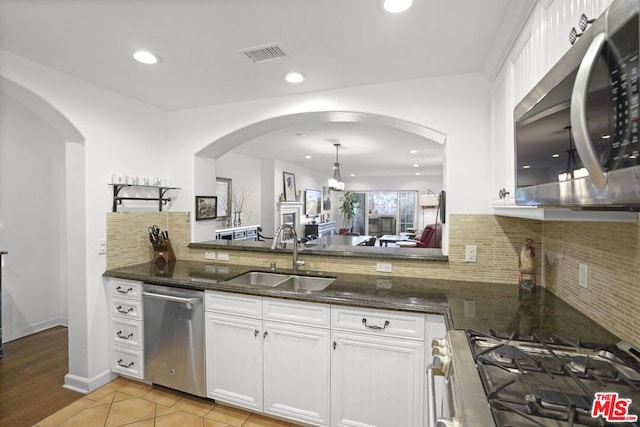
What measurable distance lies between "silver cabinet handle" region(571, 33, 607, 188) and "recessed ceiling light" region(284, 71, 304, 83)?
6.31 ft

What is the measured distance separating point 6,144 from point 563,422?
4.67m

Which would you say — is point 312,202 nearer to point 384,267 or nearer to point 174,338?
point 384,267

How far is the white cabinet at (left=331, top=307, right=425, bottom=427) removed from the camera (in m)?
1.73

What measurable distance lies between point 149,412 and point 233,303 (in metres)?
0.98

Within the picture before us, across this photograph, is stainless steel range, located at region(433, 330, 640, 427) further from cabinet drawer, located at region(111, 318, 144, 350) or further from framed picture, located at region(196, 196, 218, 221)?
framed picture, located at region(196, 196, 218, 221)

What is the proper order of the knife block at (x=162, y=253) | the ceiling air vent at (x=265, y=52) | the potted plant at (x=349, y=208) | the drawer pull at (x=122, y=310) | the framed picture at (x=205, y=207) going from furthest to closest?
the potted plant at (x=349, y=208)
the framed picture at (x=205, y=207)
the knife block at (x=162, y=253)
the drawer pull at (x=122, y=310)
the ceiling air vent at (x=265, y=52)

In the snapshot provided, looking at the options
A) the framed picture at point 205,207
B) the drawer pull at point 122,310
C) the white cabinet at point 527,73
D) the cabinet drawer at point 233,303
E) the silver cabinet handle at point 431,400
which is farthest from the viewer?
the framed picture at point 205,207

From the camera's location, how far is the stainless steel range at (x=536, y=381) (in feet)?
2.47

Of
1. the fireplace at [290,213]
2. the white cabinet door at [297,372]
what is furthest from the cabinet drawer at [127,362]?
the fireplace at [290,213]

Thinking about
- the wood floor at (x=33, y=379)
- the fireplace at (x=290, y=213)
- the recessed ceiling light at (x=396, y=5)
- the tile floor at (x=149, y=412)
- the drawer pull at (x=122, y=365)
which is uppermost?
the recessed ceiling light at (x=396, y=5)

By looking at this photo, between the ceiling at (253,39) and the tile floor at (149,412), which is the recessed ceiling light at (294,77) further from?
the tile floor at (149,412)

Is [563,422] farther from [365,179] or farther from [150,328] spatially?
[365,179]

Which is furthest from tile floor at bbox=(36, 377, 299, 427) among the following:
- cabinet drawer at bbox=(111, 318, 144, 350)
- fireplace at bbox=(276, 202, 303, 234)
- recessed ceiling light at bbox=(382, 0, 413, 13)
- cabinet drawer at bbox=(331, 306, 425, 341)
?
fireplace at bbox=(276, 202, 303, 234)

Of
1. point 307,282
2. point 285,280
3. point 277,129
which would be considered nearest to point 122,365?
point 285,280
